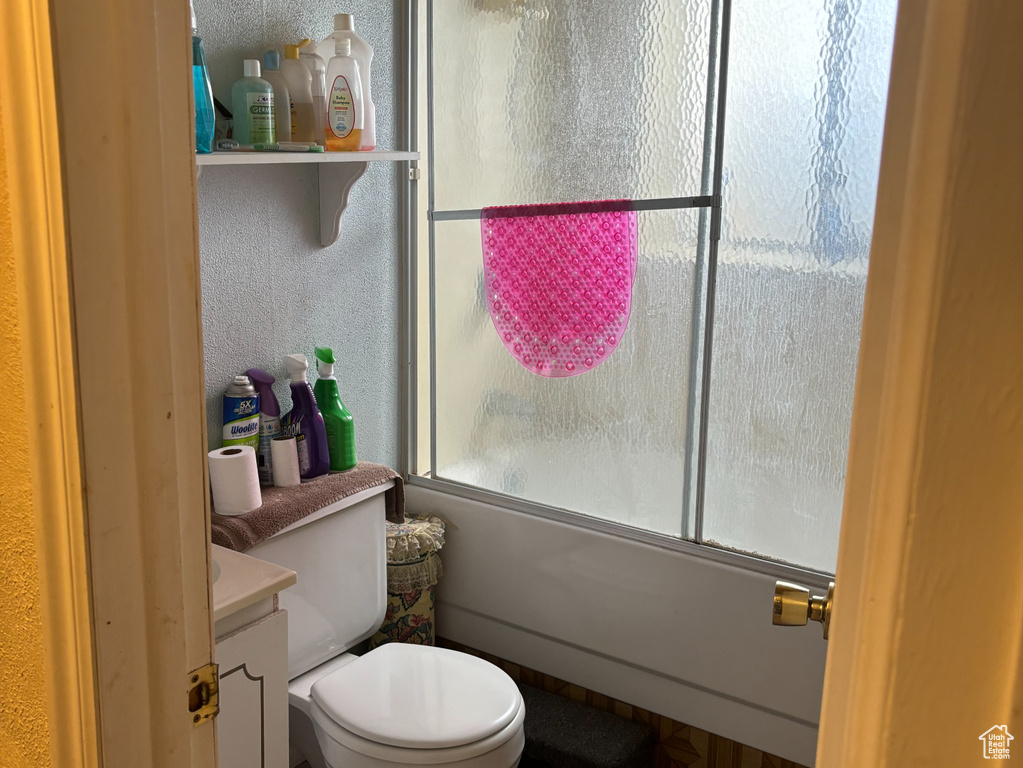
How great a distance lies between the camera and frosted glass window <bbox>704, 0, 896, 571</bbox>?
155 cm

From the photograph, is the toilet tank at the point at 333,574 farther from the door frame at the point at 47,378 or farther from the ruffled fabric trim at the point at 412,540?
the door frame at the point at 47,378

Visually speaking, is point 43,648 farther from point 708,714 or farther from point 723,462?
point 708,714

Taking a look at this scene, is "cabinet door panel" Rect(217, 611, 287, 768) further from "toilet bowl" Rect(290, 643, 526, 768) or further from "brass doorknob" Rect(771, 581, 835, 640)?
"brass doorknob" Rect(771, 581, 835, 640)

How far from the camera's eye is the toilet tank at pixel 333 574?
67.4 inches

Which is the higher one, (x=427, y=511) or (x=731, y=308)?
(x=731, y=308)

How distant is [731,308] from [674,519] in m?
0.46

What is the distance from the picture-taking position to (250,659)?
1.29 m

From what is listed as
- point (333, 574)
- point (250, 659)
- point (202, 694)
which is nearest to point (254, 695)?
point (250, 659)

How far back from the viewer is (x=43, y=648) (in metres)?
0.71

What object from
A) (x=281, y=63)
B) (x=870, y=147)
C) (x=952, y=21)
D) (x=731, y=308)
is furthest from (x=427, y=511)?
(x=952, y=21)

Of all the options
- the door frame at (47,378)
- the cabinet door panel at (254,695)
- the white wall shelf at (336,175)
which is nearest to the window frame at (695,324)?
the white wall shelf at (336,175)

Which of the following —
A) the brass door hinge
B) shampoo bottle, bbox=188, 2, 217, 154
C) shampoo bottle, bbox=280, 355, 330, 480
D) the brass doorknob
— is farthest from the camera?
shampoo bottle, bbox=280, 355, 330, 480

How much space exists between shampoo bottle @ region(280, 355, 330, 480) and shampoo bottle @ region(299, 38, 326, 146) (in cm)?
45

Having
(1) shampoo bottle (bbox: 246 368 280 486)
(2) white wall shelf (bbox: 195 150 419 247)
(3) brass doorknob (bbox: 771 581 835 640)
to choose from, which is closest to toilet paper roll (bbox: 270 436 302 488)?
(1) shampoo bottle (bbox: 246 368 280 486)
